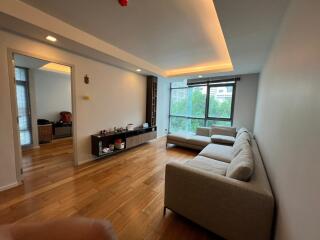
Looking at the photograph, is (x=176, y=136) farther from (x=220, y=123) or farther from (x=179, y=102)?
(x=179, y=102)

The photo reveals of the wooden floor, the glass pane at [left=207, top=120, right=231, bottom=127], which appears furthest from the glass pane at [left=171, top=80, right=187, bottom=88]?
the wooden floor

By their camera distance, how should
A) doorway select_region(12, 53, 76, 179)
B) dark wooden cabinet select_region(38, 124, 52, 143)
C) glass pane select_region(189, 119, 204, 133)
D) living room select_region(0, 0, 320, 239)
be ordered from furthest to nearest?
glass pane select_region(189, 119, 204, 133), dark wooden cabinet select_region(38, 124, 52, 143), doorway select_region(12, 53, 76, 179), living room select_region(0, 0, 320, 239)

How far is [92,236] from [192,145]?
3697 millimetres

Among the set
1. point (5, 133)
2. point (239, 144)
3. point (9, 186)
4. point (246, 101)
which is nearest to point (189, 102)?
point (246, 101)

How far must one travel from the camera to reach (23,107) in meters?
4.08

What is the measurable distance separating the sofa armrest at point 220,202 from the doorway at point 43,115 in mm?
2458

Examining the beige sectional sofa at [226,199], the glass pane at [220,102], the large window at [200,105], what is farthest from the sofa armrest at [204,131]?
the beige sectional sofa at [226,199]

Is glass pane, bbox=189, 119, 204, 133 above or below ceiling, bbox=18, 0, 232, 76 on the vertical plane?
below

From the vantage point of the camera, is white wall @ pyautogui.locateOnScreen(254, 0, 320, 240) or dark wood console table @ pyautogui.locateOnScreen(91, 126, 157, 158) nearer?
white wall @ pyautogui.locateOnScreen(254, 0, 320, 240)

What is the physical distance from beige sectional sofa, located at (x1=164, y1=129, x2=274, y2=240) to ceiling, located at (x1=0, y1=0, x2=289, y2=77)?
1635 millimetres

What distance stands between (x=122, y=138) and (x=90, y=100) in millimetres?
1331

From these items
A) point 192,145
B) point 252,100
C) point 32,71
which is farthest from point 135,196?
point 32,71

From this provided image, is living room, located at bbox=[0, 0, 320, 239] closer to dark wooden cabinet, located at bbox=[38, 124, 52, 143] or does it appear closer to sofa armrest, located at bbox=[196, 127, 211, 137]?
sofa armrest, located at bbox=[196, 127, 211, 137]

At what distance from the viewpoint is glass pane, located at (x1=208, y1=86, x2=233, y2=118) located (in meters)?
4.87
